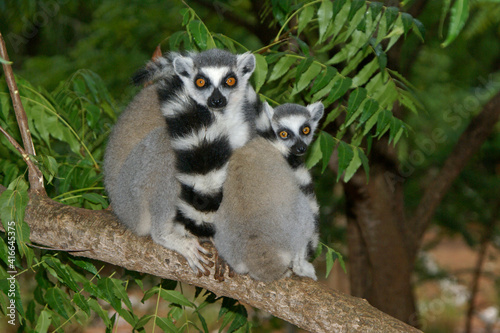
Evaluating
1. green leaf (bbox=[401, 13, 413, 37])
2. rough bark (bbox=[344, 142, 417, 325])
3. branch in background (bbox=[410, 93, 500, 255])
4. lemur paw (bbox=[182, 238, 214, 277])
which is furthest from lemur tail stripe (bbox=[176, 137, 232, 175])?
branch in background (bbox=[410, 93, 500, 255])

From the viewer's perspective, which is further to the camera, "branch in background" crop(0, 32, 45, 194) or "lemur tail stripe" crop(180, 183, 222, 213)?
"branch in background" crop(0, 32, 45, 194)

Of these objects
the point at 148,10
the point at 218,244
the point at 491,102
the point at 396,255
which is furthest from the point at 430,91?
the point at 218,244

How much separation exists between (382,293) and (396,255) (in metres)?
0.42

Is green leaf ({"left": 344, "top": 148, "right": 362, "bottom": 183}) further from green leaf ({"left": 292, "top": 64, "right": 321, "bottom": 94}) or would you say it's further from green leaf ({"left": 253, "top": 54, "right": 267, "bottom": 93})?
green leaf ({"left": 253, "top": 54, "right": 267, "bottom": 93})

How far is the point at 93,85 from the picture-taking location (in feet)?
12.8

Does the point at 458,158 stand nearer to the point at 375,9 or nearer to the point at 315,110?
the point at 315,110

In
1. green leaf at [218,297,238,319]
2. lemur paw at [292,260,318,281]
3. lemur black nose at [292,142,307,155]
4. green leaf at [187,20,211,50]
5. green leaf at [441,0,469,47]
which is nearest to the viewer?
green leaf at [441,0,469,47]

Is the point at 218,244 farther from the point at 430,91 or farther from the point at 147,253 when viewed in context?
the point at 430,91

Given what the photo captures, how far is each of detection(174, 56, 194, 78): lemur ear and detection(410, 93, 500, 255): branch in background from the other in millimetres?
3087

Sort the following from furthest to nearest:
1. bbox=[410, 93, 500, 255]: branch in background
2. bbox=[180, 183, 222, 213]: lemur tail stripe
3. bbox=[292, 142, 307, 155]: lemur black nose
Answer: bbox=[410, 93, 500, 255]: branch in background < bbox=[292, 142, 307, 155]: lemur black nose < bbox=[180, 183, 222, 213]: lemur tail stripe

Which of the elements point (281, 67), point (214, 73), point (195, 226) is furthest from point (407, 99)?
point (195, 226)

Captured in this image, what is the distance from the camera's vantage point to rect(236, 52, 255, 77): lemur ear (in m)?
3.27

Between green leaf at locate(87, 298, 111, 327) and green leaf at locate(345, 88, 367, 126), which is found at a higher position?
green leaf at locate(345, 88, 367, 126)

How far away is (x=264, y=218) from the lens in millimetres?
2693
